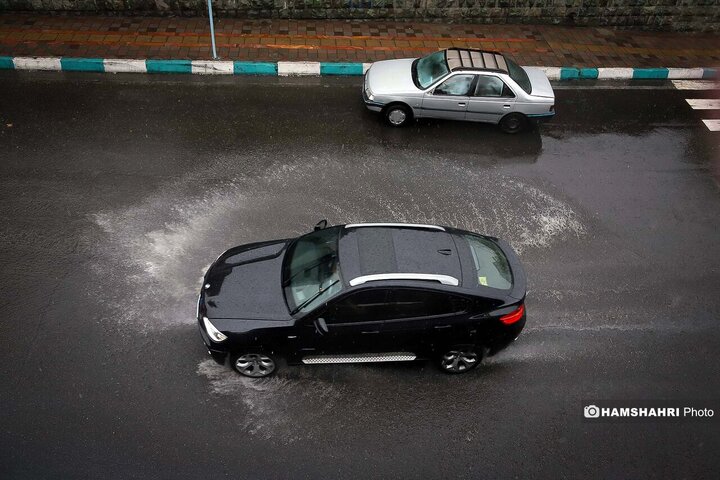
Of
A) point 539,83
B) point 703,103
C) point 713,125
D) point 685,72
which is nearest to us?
point 539,83

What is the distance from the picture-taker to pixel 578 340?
8148mm

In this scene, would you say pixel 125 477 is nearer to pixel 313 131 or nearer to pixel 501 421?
pixel 501 421

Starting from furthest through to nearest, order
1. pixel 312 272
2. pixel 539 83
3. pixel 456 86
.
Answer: pixel 539 83
pixel 456 86
pixel 312 272

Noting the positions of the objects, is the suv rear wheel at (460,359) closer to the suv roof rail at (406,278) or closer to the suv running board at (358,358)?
the suv running board at (358,358)

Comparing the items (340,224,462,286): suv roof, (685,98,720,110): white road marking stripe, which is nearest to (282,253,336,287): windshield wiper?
(340,224,462,286): suv roof

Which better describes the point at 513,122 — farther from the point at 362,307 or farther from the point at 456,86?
the point at 362,307

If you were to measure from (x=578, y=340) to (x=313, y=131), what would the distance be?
5969mm

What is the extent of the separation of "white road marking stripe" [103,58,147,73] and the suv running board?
26.3 feet

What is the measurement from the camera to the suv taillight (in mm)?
7184

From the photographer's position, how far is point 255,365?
7340 mm

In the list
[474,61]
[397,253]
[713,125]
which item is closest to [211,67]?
[474,61]

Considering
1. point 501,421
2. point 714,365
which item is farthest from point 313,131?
point 714,365

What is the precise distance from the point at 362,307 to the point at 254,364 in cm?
154

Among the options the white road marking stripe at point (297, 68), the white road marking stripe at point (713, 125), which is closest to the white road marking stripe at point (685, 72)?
the white road marking stripe at point (713, 125)
